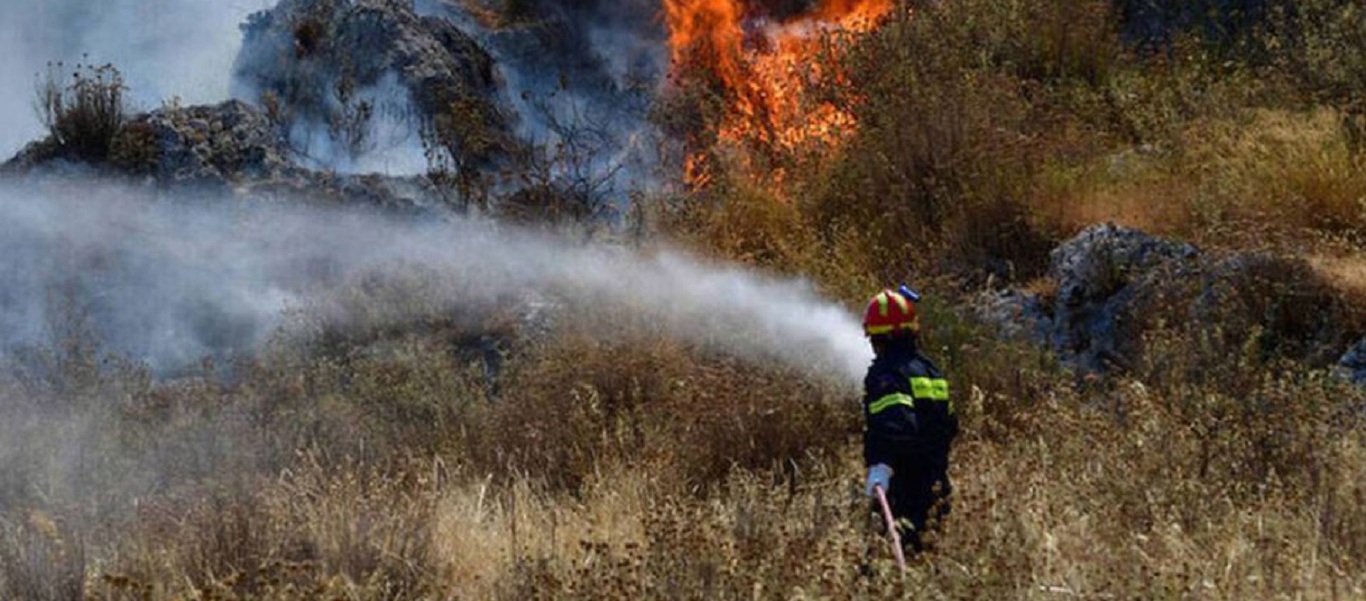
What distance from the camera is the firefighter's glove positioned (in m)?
4.98

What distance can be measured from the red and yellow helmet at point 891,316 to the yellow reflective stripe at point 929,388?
0.19 m

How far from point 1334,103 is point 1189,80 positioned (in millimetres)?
1127

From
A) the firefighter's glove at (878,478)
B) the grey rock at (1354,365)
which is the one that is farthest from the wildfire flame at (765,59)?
the firefighter's glove at (878,478)

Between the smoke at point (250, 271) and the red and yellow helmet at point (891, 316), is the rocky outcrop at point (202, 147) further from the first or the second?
the red and yellow helmet at point (891, 316)

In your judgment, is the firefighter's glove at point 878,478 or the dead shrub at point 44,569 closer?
the dead shrub at point 44,569

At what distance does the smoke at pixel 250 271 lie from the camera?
9.09 meters

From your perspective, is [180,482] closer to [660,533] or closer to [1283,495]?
[660,533]

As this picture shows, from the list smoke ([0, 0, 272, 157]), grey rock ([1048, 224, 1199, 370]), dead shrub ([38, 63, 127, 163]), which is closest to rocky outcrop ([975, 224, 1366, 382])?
grey rock ([1048, 224, 1199, 370])

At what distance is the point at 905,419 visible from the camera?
16.9 ft

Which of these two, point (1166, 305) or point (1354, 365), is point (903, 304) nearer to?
point (1166, 305)

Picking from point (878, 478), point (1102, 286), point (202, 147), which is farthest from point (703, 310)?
point (202, 147)

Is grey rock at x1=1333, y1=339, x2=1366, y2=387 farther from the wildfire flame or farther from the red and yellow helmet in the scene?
the wildfire flame

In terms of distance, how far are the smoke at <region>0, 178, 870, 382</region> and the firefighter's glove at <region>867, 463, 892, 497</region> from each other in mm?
3427

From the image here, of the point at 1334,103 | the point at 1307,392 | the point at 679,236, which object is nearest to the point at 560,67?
the point at 679,236
